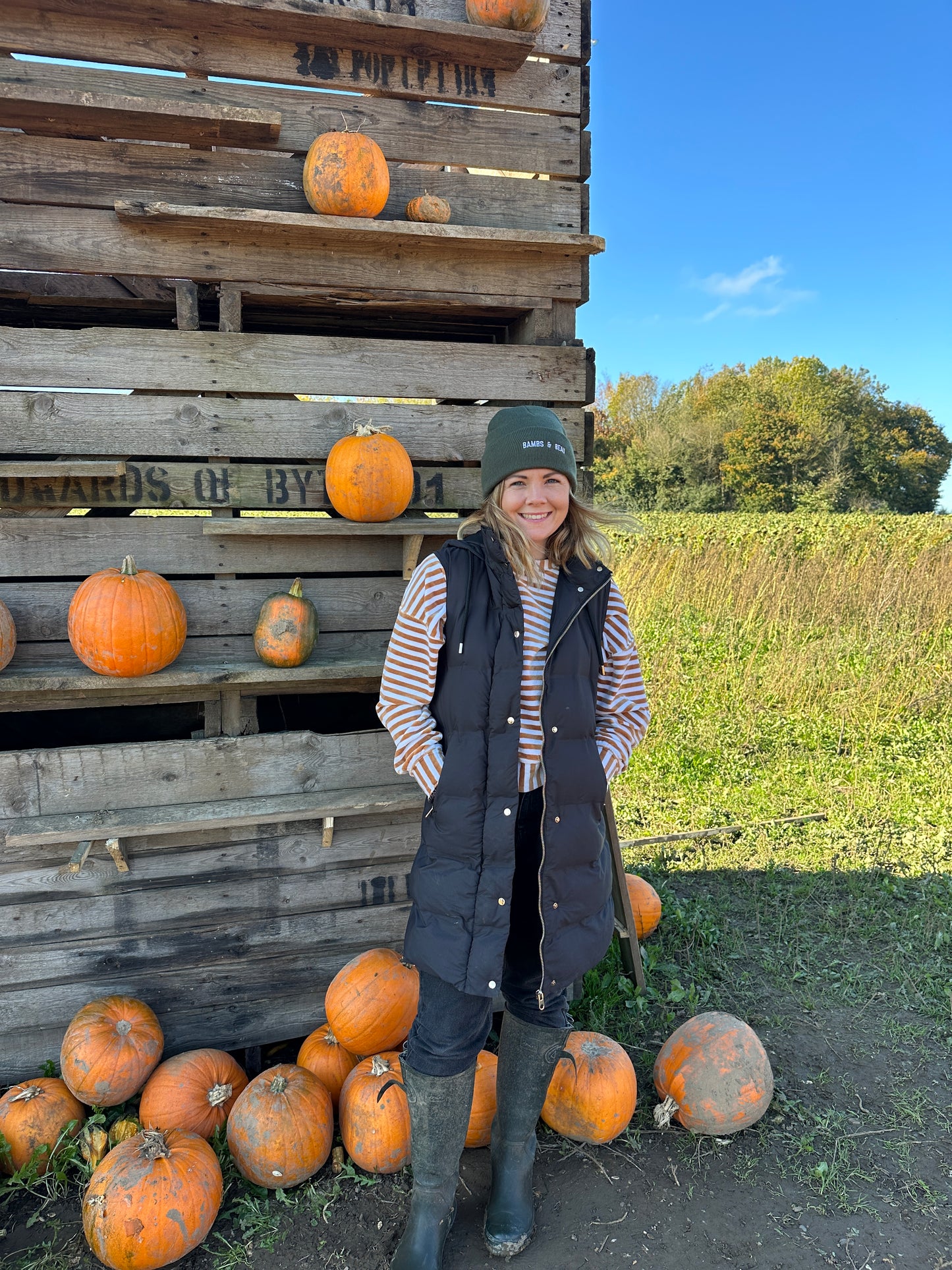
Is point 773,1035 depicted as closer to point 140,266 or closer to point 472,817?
point 472,817

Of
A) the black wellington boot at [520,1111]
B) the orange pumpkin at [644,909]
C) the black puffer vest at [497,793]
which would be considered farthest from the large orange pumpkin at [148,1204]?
the orange pumpkin at [644,909]

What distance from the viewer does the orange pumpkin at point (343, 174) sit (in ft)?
9.77

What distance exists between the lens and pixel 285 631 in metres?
3.01

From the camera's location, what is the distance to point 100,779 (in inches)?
117

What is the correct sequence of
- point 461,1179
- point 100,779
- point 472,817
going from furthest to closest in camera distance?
point 100,779
point 461,1179
point 472,817

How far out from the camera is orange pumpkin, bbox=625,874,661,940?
160 inches

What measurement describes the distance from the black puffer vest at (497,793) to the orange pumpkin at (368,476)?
0.79 meters

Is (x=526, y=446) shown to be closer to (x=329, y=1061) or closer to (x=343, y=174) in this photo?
(x=343, y=174)

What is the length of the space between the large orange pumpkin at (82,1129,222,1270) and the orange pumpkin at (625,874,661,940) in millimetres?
2266

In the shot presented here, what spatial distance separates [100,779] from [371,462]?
152cm

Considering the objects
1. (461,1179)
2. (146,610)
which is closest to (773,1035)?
(461,1179)

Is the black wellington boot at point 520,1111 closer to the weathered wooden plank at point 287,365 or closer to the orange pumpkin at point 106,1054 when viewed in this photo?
the orange pumpkin at point 106,1054

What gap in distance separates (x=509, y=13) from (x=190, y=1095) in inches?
160

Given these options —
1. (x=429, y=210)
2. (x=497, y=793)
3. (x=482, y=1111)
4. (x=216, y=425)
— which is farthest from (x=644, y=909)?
(x=429, y=210)
